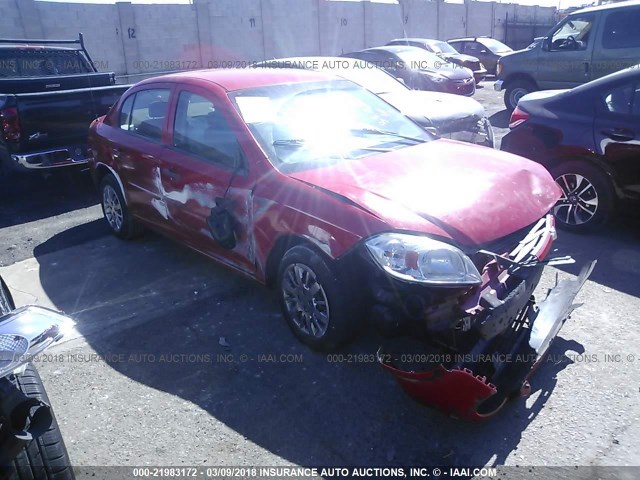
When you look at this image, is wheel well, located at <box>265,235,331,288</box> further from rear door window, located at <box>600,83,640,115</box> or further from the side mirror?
the side mirror

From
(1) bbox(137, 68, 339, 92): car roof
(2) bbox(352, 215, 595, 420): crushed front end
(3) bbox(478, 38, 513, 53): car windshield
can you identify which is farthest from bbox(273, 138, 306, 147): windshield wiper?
(3) bbox(478, 38, 513, 53): car windshield

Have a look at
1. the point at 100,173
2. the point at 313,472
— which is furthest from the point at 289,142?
the point at 100,173

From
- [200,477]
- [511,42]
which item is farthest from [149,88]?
[511,42]

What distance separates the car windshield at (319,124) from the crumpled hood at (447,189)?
0.60 ft

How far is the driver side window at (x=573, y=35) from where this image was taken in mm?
9930

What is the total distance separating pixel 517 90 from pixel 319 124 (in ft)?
29.9

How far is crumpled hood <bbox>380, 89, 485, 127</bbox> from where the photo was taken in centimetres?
688

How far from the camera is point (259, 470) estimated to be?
8.83ft

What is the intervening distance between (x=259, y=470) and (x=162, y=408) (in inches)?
31.0

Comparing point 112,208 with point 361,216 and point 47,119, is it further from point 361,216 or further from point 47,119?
point 361,216

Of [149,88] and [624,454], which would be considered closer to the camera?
[624,454]

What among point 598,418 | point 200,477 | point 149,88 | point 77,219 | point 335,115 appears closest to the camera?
point 200,477

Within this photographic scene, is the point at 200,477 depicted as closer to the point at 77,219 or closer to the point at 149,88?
the point at 149,88

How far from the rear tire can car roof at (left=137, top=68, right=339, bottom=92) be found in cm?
256
